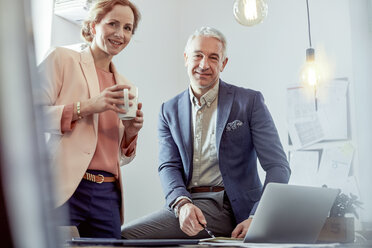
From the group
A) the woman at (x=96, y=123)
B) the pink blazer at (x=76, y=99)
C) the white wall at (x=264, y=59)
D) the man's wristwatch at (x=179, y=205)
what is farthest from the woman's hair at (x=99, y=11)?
the white wall at (x=264, y=59)

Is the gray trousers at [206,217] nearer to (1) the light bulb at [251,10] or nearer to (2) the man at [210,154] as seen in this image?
(2) the man at [210,154]

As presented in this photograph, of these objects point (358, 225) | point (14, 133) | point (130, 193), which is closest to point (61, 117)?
point (14, 133)

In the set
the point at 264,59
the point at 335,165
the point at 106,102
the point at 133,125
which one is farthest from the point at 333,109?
the point at 106,102

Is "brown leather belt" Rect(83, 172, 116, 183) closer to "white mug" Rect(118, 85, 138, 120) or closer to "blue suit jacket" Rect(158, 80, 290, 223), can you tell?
"white mug" Rect(118, 85, 138, 120)

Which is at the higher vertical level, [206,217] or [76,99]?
[76,99]

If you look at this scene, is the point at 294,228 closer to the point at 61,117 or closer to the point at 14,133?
the point at 61,117

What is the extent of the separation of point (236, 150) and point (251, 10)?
97 cm

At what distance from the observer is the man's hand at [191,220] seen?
135 cm

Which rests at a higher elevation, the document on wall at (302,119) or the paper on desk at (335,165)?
the document on wall at (302,119)

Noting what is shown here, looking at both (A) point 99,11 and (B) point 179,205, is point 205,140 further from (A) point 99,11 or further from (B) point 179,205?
(A) point 99,11

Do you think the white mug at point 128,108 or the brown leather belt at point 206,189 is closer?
the white mug at point 128,108

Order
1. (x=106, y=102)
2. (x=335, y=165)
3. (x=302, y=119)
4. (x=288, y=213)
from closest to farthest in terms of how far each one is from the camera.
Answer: (x=288, y=213), (x=106, y=102), (x=335, y=165), (x=302, y=119)

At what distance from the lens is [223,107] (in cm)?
164

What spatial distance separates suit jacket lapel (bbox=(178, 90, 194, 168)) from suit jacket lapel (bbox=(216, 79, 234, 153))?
118 millimetres
